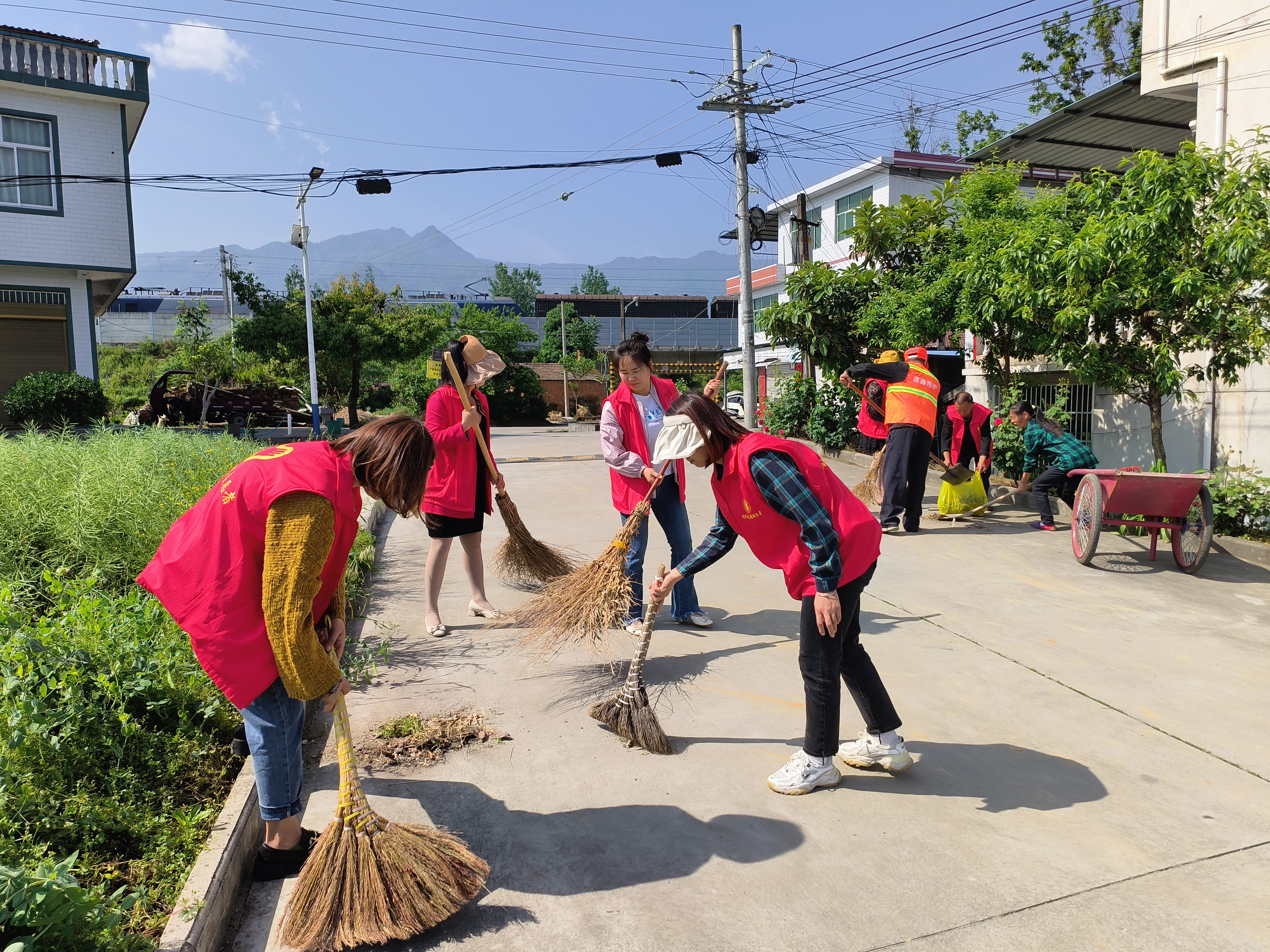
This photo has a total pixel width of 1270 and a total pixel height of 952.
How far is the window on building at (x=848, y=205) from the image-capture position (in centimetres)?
3173

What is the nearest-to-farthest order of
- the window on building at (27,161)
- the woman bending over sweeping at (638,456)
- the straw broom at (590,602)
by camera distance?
1. the straw broom at (590,602)
2. the woman bending over sweeping at (638,456)
3. the window on building at (27,161)

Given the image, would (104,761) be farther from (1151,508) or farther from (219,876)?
(1151,508)

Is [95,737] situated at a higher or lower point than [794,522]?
lower

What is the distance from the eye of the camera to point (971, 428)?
908cm

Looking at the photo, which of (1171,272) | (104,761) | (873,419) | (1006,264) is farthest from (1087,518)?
(104,761)

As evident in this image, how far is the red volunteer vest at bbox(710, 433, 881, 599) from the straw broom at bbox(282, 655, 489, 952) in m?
1.46

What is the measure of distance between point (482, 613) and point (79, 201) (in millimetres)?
16256

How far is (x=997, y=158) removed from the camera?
13.3 meters

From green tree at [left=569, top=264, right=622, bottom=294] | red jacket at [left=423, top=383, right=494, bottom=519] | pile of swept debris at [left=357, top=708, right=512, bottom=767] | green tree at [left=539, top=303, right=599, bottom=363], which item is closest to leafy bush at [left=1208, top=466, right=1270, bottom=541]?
red jacket at [left=423, top=383, right=494, bottom=519]

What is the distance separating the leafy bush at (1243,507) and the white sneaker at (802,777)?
5.77 metres

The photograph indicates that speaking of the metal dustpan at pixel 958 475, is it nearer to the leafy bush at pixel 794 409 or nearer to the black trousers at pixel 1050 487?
the black trousers at pixel 1050 487

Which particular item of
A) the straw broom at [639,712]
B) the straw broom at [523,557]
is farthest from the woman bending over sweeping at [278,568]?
the straw broom at [523,557]

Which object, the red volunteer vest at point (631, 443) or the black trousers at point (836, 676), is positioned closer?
the black trousers at point (836, 676)

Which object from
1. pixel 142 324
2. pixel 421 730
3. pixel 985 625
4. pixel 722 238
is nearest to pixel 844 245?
pixel 722 238
